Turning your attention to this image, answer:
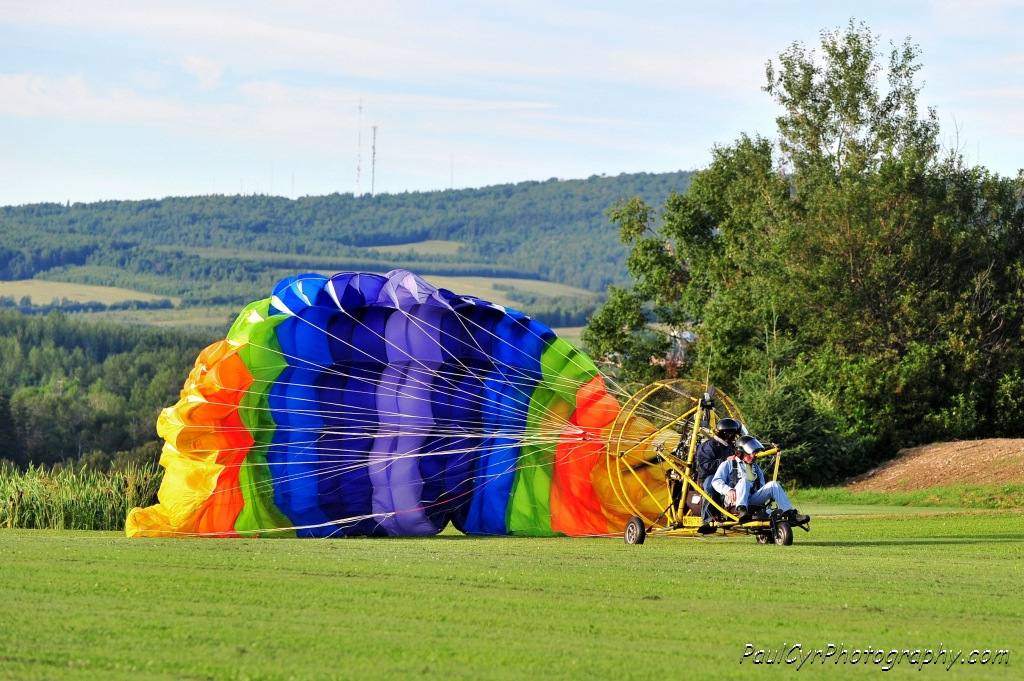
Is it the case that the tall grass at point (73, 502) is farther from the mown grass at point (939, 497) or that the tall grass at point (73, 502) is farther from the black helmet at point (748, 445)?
the mown grass at point (939, 497)

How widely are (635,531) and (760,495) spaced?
1.58 meters

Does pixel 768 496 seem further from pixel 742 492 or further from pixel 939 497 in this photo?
pixel 939 497

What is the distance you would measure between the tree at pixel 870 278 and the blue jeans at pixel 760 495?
17280 millimetres

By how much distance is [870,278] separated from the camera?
37.1 m

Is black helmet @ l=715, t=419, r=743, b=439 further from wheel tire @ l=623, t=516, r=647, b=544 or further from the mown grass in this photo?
the mown grass

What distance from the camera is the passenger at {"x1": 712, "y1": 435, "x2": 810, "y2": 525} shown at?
14070mm

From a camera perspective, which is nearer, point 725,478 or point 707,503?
point 725,478

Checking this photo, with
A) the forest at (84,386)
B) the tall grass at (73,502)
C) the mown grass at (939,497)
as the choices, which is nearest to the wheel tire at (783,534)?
the tall grass at (73,502)

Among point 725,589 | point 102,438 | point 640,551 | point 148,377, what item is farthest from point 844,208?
point 148,377

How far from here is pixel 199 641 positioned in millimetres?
7238

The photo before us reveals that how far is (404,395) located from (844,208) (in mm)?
23523

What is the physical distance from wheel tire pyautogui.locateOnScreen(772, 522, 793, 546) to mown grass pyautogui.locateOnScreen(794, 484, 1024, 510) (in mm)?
11705

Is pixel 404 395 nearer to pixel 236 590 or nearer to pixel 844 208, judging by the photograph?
pixel 236 590

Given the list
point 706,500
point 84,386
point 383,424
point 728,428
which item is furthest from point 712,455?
point 84,386
